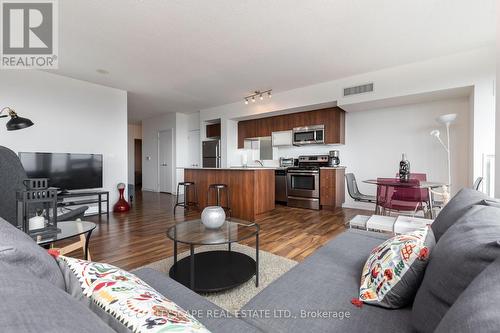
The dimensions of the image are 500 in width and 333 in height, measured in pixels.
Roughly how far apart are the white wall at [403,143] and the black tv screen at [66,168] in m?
4.75

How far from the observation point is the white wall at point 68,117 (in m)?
3.62

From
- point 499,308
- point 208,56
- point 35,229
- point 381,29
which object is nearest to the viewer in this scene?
point 499,308

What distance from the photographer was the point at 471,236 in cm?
73

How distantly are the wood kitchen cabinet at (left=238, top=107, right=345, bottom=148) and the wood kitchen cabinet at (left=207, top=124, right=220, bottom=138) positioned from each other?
78 cm

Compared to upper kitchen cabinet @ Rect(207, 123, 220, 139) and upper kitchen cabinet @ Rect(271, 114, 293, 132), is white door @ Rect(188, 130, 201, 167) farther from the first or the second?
upper kitchen cabinet @ Rect(271, 114, 293, 132)

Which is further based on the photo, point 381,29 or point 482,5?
point 381,29

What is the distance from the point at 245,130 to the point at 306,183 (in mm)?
2359

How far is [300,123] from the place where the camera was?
531cm

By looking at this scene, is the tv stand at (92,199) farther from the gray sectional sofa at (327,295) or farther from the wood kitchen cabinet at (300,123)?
the gray sectional sofa at (327,295)

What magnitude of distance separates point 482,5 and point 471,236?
2.94m

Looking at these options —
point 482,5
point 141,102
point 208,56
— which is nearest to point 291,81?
point 208,56

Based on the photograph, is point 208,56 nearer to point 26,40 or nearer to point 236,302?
point 26,40

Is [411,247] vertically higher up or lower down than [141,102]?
lower down

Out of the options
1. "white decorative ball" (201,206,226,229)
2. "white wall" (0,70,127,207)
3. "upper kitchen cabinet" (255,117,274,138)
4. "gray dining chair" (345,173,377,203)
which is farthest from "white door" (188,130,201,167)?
"white decorative ball" (201,206,226,229)
